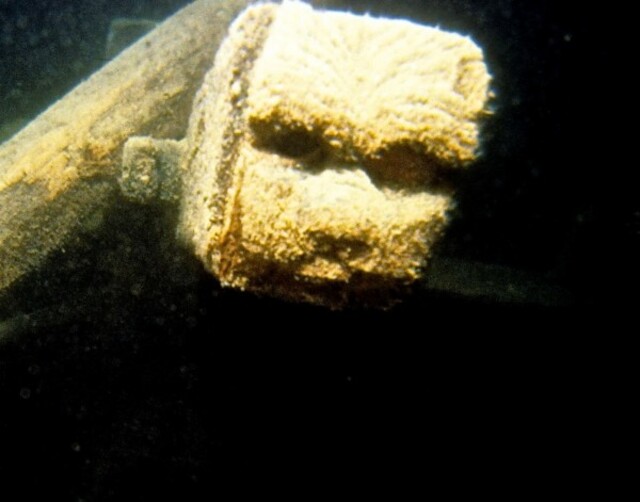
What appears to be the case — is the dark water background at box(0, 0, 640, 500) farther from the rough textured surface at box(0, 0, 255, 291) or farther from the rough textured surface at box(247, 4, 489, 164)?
the rough textured surface at box(247, 4, 489, 164)

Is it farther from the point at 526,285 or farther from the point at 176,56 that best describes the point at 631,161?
the point at 176,56

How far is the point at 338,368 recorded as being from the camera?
3.04m

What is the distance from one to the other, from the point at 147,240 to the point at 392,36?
1.68 metres

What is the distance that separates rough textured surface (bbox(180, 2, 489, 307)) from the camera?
150cm

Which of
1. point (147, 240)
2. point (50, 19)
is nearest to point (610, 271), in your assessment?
point (147, 240)

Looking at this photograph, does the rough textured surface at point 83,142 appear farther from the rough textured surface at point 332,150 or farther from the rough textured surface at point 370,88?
the rough textured surface at point 370,88

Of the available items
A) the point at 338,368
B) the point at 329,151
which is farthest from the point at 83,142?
the point at 338,368

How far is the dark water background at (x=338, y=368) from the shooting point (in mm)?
2623

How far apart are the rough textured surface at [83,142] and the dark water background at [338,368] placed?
0.56ft

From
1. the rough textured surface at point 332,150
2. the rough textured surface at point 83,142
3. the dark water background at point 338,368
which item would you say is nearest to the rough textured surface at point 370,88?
the rough textured surface at point 332,150

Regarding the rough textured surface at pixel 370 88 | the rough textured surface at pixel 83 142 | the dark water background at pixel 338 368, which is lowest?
the dark water background at pixel 338 368

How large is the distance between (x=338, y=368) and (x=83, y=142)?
205 cm

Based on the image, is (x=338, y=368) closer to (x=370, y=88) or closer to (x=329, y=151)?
(x=329, y=151)

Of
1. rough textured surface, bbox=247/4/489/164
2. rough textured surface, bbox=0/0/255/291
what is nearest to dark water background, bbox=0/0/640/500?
rough textured surface, bbox=0/0/255/291
